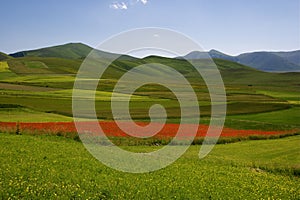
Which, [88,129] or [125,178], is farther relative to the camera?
[88,129]

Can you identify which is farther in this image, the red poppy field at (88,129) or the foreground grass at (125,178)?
the red poppy field at (88,129)

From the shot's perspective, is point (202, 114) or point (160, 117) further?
point (202, 114)

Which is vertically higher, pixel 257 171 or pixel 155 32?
pixel 155 32

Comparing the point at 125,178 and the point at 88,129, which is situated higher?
the point at 125,178

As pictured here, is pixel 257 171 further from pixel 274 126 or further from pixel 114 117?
pixel 114 117

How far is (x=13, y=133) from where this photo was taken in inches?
1558

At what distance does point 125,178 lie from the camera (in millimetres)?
20469

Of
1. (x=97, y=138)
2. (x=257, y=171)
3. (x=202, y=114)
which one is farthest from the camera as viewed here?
(x=202, y=114)

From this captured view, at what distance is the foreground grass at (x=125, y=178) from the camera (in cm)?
1669

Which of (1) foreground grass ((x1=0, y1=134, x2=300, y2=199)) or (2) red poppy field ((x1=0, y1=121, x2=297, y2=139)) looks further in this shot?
(2) red poppy field ((x1=0, y1=121, x2=297, y2=139))

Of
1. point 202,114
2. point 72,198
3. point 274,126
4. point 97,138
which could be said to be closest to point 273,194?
point 72,198

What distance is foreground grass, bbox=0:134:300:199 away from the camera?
16688 millimetres

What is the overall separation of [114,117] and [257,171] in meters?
38.0

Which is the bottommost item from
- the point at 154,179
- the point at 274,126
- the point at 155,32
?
the point at 274,126
